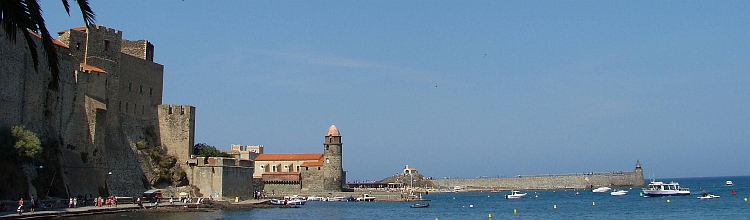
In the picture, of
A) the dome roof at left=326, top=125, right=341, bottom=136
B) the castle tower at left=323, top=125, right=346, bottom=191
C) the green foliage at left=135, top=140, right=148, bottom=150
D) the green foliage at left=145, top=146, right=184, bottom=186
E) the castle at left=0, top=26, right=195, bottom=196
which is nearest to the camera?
the castle at left=0, top=26, right=195, bottom=196

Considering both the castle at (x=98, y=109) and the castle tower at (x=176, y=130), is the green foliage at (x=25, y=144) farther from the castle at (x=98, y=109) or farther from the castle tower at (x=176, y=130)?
the castle tower at (x=176, y=130)

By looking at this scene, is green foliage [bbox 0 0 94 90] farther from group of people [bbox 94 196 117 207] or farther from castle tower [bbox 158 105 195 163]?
castle tower [bbox 158 105 195 163]

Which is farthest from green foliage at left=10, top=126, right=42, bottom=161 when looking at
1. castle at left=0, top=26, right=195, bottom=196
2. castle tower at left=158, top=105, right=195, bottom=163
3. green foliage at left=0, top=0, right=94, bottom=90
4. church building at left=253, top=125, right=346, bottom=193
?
church building at left=253, top=125, right=346, bottom=193

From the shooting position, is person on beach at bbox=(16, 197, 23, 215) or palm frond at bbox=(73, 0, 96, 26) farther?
person on beach at bbox=(16, 197, 23, 215)

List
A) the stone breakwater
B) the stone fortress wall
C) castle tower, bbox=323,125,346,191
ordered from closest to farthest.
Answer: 1. the stone fortress wall
2. castle tower, bbox=323,125,346,191
3. the stone breakwater

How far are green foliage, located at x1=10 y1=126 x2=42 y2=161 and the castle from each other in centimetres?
140

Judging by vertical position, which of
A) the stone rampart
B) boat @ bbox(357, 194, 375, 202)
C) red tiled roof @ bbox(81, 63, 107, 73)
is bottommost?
boat @ bbox(357, 194, 375, 202)

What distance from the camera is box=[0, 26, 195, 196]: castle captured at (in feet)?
113

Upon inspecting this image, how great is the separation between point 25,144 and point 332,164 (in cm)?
4056

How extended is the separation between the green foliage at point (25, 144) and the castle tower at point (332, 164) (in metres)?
39.4

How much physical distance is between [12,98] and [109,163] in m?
8.85

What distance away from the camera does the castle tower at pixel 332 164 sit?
2744 inches

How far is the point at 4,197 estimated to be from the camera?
3041cm

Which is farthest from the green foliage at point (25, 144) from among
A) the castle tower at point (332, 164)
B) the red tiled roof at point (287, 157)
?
the red tiled roof at point (287, 157)
